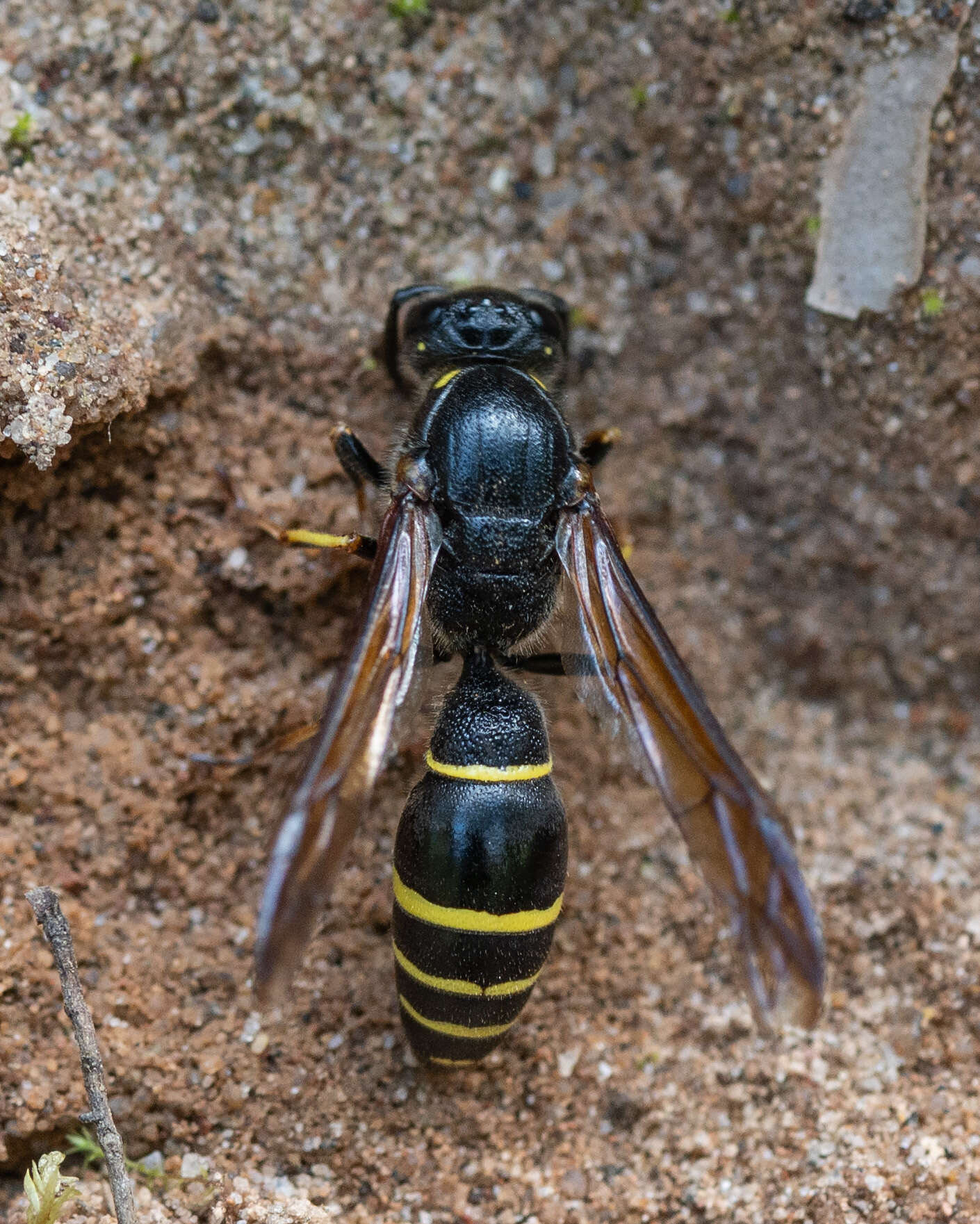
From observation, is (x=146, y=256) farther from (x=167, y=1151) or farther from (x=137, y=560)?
(x=167, y=1151)

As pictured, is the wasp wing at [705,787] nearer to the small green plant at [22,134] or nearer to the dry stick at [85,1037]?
the dry stick at [85,1037]

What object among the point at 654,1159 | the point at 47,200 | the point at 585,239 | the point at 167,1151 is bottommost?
the point at 167,1151

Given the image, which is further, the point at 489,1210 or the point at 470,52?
the point at 470,52

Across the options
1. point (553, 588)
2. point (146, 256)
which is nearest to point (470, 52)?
point (146, 256)

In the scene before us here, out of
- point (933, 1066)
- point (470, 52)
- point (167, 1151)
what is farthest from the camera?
point (470, 52)

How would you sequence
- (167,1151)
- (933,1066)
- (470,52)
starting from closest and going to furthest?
(167,1151)
(933,1066)
(470,52)

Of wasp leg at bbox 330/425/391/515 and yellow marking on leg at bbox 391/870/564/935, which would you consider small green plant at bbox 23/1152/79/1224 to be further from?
wasp leg at bbox 330/425/391/515

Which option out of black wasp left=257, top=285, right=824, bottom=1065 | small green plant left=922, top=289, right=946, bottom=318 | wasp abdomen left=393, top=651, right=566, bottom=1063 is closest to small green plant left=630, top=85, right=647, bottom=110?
black wasp left=257, top=285, right=824, bottom=1065

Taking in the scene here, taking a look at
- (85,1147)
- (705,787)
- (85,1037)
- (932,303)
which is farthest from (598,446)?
(85,1147)

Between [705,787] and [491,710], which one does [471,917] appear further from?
[705,787]
